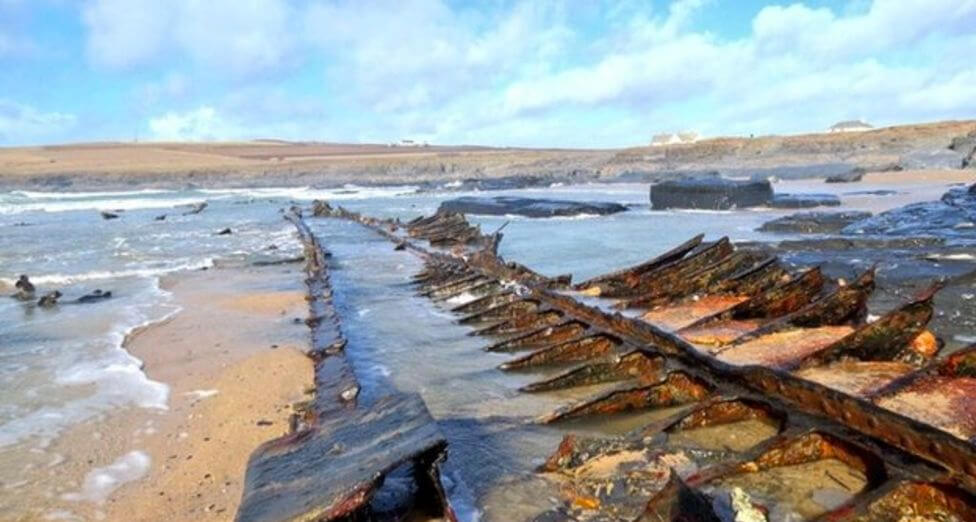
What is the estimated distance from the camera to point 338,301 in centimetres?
940

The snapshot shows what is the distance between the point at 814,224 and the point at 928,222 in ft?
7.90

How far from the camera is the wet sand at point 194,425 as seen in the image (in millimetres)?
4031

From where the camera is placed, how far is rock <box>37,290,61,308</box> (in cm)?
1132

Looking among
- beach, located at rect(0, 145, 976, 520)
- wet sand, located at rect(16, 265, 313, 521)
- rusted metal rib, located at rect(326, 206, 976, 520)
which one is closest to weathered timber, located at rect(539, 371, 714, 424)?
rusted metal rib, located at rect(326, 206, 976, 520)

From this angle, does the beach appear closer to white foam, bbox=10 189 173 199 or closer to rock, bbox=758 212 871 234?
rock, bbox=758 212 871 234

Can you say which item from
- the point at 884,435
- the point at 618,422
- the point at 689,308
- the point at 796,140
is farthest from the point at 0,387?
the point at 796,140

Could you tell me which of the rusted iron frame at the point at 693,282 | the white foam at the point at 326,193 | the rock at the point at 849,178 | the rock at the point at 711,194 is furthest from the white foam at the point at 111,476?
the white foam at the point at 326,193

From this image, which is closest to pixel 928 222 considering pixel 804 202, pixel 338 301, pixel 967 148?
pixel 804 202

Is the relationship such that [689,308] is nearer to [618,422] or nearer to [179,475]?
[618,422]

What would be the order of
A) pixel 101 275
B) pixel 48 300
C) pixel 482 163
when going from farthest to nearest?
pixel 482 163 → pixel 101 275 → pixel 48 300

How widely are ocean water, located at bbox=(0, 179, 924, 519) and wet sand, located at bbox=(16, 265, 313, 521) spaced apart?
0.37 ft

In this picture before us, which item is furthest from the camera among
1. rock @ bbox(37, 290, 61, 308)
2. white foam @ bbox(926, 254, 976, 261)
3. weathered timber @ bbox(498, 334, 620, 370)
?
rock @ bbox(37, 290, 61, 308)

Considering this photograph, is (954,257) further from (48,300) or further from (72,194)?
(72,194)

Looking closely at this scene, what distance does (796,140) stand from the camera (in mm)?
66312
